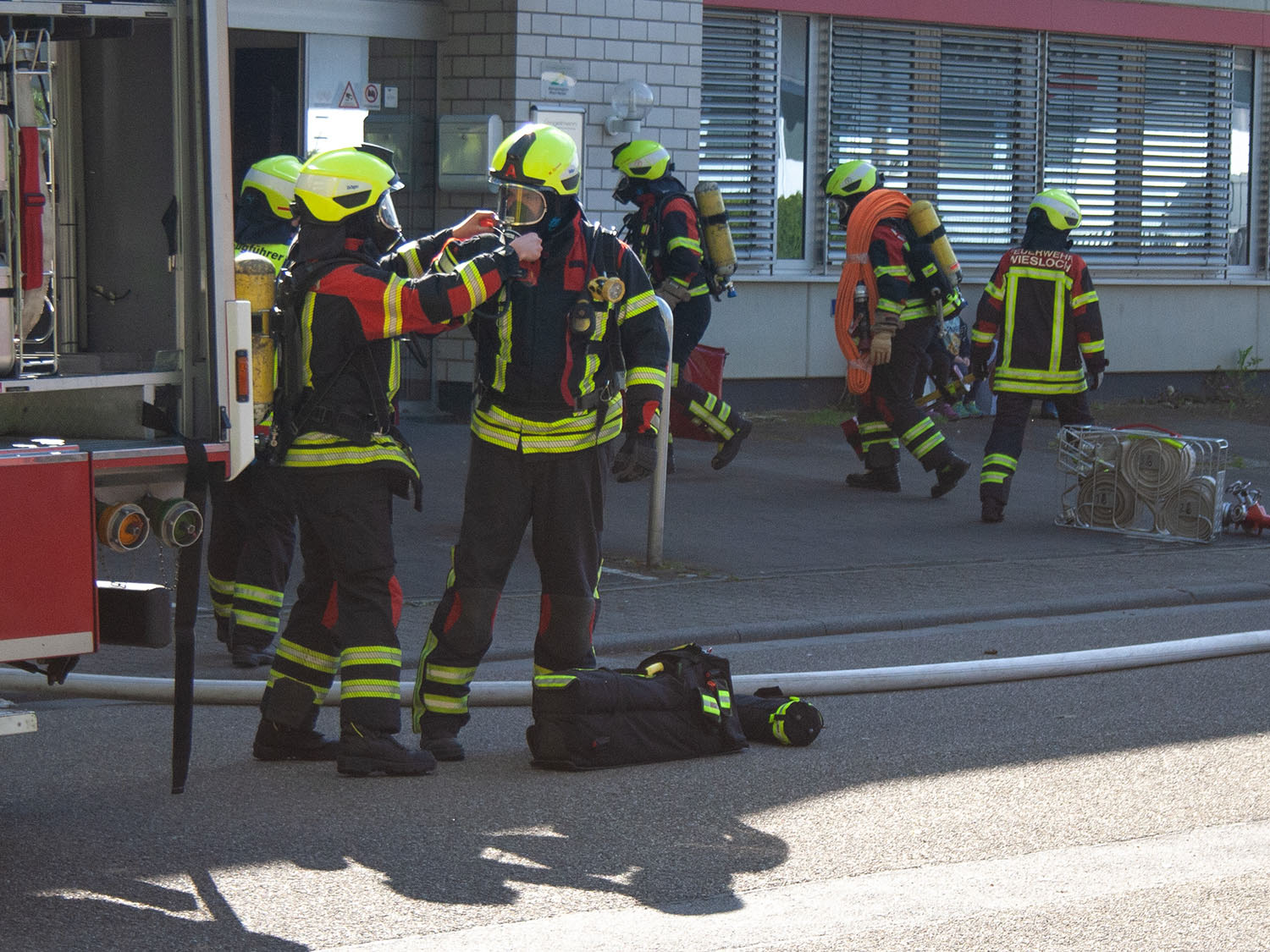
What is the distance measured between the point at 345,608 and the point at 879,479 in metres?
6.67

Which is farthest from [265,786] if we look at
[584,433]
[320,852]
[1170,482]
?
[1170,482]

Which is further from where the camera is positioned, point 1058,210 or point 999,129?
point 999,129

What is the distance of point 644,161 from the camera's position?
38.1 ft

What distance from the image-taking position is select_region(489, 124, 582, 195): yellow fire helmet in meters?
6.13

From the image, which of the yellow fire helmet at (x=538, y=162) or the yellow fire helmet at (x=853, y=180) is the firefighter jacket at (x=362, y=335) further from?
the yellow fire helmet at (x=853, y=180)

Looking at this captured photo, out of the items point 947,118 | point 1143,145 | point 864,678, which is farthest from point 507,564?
A: point 1143,145

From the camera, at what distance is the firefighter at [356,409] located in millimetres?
5816

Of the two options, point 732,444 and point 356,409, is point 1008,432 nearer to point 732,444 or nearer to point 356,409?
point 732,444

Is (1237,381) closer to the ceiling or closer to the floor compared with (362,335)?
closer to the floor

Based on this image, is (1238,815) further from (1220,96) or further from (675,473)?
(1220,96)

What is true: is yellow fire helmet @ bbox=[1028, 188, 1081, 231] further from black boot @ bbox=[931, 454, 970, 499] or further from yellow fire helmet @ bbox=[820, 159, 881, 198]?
black boot @ bbox=[931, 454, 970, 499]

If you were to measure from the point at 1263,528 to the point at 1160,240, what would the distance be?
8251 millimetres

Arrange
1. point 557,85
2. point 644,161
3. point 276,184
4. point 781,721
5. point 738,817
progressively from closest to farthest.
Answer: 1. point 738,817
2. point 781,721
3. point 276,184
4. point 644,161
5. point 557,85

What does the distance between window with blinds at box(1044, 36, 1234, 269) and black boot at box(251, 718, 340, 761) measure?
13043 millimetres
